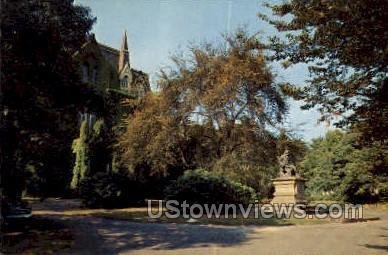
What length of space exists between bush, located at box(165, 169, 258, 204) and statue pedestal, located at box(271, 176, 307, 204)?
2255 millimetres

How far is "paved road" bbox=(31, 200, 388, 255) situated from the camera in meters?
9.51

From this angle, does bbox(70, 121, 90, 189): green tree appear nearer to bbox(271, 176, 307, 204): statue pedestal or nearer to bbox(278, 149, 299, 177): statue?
bbox(271, 176, 307, 204): statue pedestal

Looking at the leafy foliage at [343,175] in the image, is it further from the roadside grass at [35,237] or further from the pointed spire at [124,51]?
the roadside grass at [35,237]

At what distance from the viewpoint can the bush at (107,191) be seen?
1842 centimetres

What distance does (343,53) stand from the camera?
26.7ft

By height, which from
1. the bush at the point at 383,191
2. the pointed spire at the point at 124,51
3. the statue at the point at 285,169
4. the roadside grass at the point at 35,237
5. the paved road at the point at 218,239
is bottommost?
the paved road at the point at 218,239

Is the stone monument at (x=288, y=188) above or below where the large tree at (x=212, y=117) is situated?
below

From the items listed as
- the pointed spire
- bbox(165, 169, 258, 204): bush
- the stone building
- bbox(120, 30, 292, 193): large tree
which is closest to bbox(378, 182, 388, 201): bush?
bbox(120, 30, 292, 193): large tree

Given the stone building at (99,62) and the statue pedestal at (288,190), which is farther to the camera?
the statue pedestal at (288,190)

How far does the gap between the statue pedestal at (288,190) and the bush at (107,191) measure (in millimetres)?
6698

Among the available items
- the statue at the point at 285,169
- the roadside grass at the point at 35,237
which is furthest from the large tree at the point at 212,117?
the roadside grass at the point at 35,237

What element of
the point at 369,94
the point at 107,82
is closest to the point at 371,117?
the point at 369,94

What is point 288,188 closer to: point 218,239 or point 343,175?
point 218,239

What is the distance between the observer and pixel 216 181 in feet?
66.3
